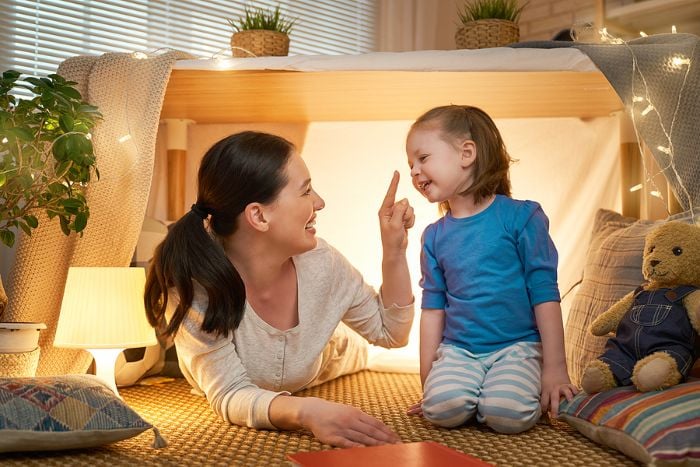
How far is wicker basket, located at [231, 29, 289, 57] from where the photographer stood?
5.72ft

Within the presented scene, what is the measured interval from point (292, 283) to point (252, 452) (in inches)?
15.0

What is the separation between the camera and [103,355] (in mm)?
1302

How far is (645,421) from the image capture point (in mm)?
951

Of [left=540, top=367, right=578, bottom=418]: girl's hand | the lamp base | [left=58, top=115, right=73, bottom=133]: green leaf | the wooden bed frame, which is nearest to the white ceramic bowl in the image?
the lamp base

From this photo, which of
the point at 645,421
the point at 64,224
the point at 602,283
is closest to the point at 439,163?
the point at 602,283

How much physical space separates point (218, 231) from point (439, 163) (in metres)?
0.40

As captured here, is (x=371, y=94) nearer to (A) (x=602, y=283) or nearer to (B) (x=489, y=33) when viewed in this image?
(B) (x=489, y=33)

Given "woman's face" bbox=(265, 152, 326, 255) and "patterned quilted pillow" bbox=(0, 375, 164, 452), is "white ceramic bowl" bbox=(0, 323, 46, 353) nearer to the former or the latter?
"patterned quilted pillow" bbox=(0, 375, 164, 452)

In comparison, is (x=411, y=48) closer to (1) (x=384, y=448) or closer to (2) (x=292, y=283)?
(2) (x=292, y=283)

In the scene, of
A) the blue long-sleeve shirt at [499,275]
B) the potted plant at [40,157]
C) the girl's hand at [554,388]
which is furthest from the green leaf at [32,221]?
the girl's hand at [554,388]

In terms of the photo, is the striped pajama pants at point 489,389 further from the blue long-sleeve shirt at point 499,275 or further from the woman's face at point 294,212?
the woman's face at point 294,212

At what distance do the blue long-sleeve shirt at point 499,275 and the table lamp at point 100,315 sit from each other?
54 cm

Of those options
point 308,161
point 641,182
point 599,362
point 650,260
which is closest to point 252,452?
point 599,362

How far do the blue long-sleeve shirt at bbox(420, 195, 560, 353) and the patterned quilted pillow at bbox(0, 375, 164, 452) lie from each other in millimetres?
535
